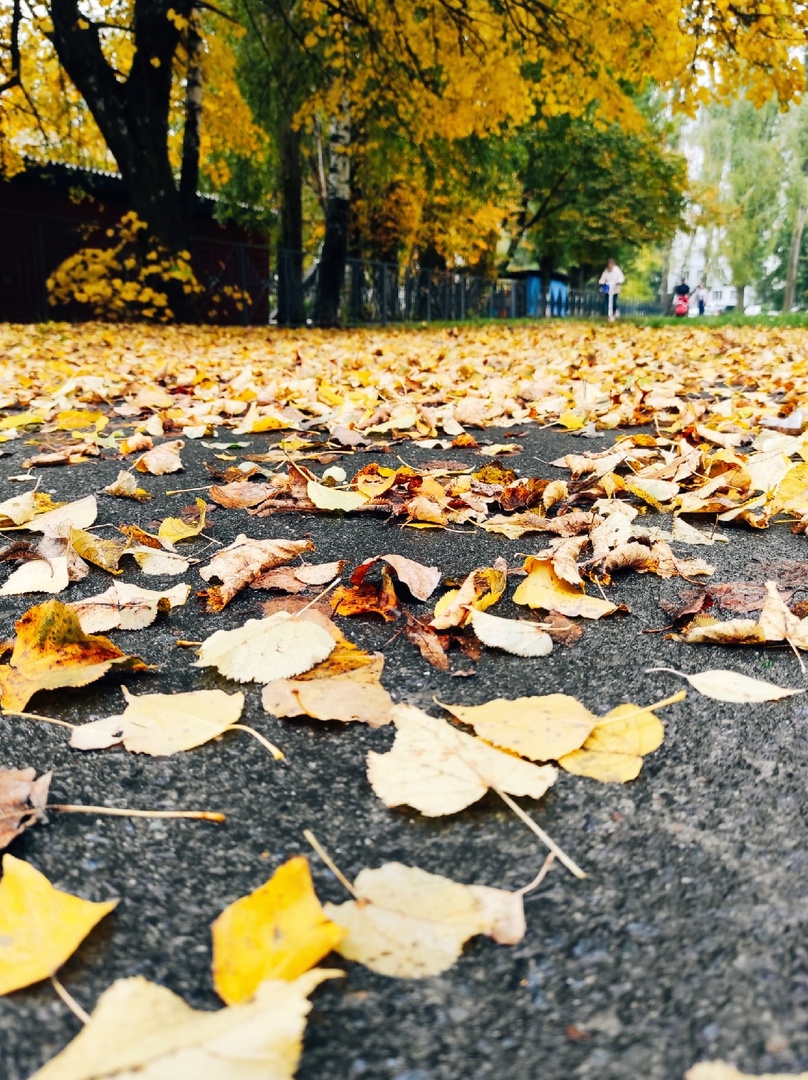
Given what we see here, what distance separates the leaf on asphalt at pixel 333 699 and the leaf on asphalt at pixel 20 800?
0.88 feet

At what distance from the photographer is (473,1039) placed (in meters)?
0.56

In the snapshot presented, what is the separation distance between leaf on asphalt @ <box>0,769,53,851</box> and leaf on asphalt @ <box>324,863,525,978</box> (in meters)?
0.33

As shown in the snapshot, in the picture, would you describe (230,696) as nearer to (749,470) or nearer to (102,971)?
(102,971)

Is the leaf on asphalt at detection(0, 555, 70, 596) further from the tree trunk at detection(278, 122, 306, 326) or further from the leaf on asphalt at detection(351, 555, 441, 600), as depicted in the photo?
the tree trunk at detection(278, 122, 306, 326)

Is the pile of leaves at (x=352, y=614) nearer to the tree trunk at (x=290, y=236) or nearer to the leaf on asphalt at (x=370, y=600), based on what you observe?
the leaf on asphalt at (x=370, y=600)

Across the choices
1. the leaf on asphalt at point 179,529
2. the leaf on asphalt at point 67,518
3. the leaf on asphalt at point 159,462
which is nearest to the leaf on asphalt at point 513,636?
the leaf on asphalt at point 179,529

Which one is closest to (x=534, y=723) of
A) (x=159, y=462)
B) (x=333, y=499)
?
(x=333, y=499)

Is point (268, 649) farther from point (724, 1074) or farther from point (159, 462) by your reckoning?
point (159, 462)

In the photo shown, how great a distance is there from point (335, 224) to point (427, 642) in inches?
464

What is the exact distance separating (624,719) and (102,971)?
1.93 ft

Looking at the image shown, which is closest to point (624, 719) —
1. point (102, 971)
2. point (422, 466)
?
point (102, 971)

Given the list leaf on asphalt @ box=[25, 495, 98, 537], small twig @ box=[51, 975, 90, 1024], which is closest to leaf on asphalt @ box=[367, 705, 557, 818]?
small twig @ box=[51, 975, 90, 1024]

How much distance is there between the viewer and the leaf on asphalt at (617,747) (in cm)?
86

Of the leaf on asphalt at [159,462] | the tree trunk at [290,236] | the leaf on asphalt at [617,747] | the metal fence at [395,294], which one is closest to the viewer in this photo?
the leaf on asphalt at [617,747]
